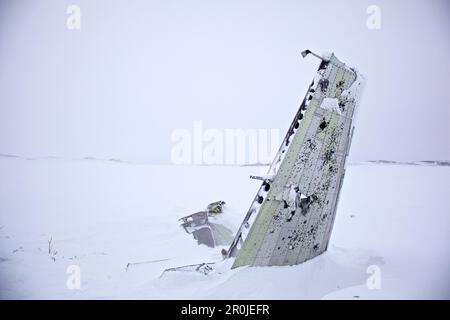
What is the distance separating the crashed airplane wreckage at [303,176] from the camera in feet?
9.36

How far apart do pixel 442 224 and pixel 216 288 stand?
519cm

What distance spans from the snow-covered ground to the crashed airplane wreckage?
236 millimetres

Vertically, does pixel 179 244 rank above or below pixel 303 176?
below

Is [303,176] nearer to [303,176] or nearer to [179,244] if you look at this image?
[303,176]

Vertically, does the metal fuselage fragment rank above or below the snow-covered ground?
above

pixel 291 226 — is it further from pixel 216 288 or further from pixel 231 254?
pixel 216 288

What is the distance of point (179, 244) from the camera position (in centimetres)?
554

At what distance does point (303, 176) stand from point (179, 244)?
346 centimetres

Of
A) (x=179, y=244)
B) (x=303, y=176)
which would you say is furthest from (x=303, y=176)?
(x=179, y=244)

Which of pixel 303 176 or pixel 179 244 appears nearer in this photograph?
pixel 303 176

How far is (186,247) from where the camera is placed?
5.38m

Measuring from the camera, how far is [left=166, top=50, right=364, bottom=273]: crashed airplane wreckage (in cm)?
285

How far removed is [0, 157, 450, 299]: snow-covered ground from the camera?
302 centimetres
